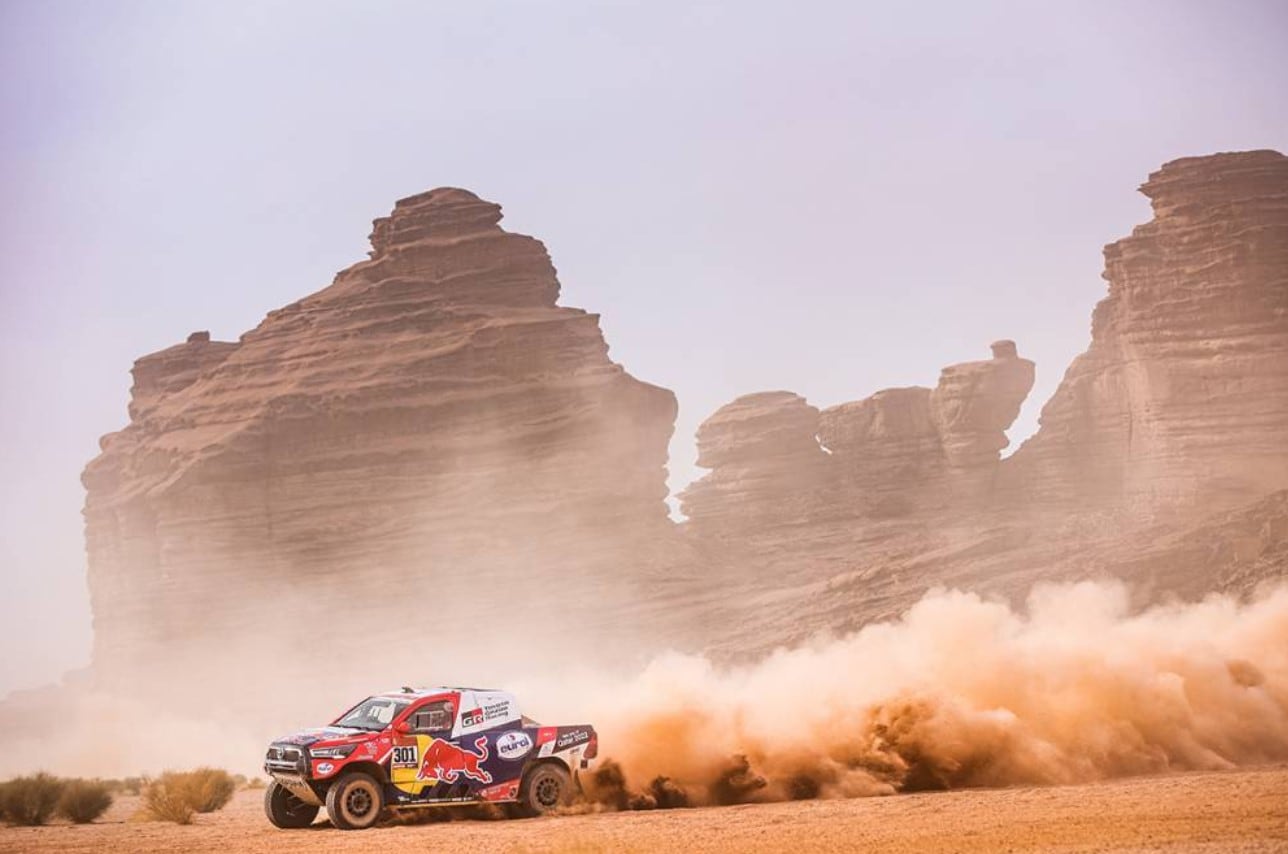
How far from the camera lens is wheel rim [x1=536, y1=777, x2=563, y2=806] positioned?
2658cm

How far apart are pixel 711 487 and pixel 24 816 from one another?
272 feet

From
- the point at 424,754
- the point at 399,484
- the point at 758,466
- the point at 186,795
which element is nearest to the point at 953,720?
the point at 424,754

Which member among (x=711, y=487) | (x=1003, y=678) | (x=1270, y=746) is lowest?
(x=1270, y=746)

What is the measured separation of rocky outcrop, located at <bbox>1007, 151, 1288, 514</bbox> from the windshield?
68496 mm

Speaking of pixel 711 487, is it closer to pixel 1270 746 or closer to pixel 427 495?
pixel 427 495

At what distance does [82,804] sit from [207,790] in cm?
249

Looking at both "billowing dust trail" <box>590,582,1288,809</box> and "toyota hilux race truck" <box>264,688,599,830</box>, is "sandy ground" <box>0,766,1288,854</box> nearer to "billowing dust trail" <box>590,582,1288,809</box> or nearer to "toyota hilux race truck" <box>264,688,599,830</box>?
"toyota hilux race truck" <box>264,688,599,830</box>

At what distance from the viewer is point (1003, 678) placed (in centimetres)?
3138

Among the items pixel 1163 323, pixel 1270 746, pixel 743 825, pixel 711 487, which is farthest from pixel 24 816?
pixel 711 487

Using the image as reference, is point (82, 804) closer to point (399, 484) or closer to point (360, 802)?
point (360, 802)

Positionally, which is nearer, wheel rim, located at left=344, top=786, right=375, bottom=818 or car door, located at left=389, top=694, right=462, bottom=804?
wheel rim, located at left=344, top=786, right=375, bottom=818

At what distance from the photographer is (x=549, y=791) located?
26625mm

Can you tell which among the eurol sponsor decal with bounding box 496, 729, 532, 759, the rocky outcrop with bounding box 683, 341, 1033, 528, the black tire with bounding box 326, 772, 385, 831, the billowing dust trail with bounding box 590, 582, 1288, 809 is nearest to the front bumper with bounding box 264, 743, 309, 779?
the black tire with bounding box 326, 772, 385, 831

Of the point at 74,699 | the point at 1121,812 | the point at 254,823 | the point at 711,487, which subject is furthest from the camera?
the point at 711,487
